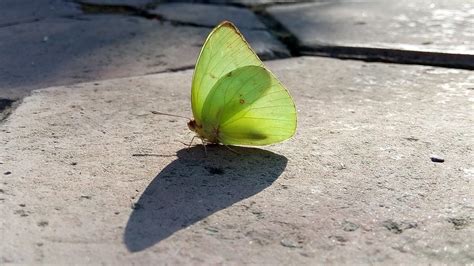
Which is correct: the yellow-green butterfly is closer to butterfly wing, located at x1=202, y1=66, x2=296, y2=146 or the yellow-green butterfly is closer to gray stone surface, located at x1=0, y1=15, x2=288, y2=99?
butterfly wing, located at x1=202, y1=66, x2=296, y2=146

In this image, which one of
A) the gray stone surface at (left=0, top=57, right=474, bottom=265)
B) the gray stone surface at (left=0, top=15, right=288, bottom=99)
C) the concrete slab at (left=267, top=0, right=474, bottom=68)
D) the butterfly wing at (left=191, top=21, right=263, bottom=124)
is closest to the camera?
the gray stone surface at (left=0, top=57, right=474, bottom=265)

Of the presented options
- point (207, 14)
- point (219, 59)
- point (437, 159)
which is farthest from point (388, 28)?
point (219, 59)

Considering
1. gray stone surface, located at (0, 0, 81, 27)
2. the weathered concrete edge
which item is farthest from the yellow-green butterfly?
gray stone surface, located at (0, 0, 81, 27)

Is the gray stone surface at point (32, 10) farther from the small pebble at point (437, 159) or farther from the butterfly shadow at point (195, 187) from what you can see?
the small pebble at point (437, 159)

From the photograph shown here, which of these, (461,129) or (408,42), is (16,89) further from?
(408,42)

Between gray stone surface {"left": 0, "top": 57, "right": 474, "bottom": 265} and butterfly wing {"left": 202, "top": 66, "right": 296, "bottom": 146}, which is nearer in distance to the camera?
gray stone surface {"left": 0, "top": 57, "right": 474, "bottom": 265}

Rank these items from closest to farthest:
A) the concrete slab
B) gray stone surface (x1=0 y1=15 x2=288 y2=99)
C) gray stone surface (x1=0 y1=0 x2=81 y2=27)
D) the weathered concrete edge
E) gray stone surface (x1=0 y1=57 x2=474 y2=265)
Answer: gray stone surface (x1=0 y1=57 x2=474 y2=265) < gray stone surface (x1=0 y1=15 x2=288 y2=99) < the weathered concrete edge < the concrete slab < gray stone surface (x1=0 y1=0 x2=81 y2=27)
